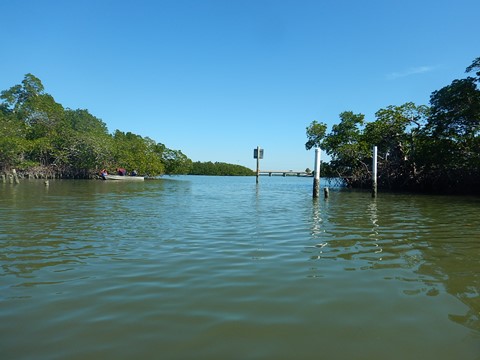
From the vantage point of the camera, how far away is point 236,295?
429 cm

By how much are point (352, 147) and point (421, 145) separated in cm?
628

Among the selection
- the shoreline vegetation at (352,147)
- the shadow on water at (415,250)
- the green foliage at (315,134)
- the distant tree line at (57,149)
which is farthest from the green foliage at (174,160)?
the shadow on water at (415,250)

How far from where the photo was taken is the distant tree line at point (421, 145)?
24891 millimetres

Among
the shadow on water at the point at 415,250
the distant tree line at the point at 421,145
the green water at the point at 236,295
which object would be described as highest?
the distant tree line at the point at 421,145

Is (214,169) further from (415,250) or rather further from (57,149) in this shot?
(415,250)

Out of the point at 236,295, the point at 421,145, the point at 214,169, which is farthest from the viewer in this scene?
the point at 214,169

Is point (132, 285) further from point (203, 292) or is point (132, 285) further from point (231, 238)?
point (231, 238)

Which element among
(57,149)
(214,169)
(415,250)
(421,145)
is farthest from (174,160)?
(214,169)

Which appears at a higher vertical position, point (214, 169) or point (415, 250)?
point (214, 169)

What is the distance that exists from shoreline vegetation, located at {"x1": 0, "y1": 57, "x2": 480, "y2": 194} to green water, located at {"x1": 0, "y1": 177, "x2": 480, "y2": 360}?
20581 mm

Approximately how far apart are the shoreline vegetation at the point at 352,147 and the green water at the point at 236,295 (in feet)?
67.5

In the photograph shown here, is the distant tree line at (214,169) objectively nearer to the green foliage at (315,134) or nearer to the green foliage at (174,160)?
the green foliage at (174,160)

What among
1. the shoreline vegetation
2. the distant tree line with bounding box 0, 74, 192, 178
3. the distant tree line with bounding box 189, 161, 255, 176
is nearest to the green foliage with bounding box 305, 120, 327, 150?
the shoreline vegetation

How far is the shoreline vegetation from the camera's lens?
25.8m
